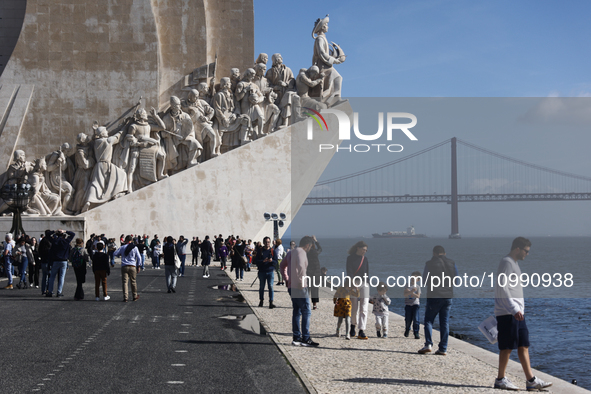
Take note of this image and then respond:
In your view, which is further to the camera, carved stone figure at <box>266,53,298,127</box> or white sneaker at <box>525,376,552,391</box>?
carved stone figure at <box>266,53,298,127</box>

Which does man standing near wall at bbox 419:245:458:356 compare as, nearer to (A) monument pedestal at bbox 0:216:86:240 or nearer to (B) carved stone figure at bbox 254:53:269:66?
(A) monument pedestal at bbox 0:216:86:240

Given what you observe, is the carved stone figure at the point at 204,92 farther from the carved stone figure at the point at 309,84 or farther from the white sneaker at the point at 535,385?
the white sneaker at the point at 535,385

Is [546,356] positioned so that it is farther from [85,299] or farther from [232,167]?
[232,167]

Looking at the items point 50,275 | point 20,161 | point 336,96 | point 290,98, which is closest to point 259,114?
point 290,98

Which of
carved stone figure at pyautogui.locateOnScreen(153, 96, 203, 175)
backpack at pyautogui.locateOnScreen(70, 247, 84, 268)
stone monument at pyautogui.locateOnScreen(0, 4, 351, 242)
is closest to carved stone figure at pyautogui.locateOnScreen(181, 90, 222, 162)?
stone monument at pyautogui.locateOnScreen(0, 4, 351, 242)

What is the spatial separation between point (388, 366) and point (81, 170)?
13.3 meters

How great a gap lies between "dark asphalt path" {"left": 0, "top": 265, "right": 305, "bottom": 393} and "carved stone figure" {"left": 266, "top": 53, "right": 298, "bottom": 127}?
975cm

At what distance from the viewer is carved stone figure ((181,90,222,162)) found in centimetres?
1661

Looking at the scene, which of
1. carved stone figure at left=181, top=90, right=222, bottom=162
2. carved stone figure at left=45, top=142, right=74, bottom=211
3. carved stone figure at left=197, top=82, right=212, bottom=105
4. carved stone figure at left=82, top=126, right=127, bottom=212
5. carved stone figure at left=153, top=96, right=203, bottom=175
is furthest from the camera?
carved stone figure at left=197, top=82, right=212, bottom=105

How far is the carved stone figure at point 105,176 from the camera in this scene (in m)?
15.8

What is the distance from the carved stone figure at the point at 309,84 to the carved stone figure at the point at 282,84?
0.83 ft

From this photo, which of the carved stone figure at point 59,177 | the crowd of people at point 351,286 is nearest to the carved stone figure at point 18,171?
the carved stone figure at point 59,177

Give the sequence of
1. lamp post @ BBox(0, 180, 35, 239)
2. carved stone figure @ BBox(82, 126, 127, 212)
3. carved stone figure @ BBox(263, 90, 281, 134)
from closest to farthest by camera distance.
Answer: lamp post @ BBox(0, 180, 35, 239) → carved stone figure @ BBox(82, 126, 127, 212) → carved stone figure @ BBox(263, 90, 281, 134)

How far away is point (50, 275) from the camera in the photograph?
866 cm
